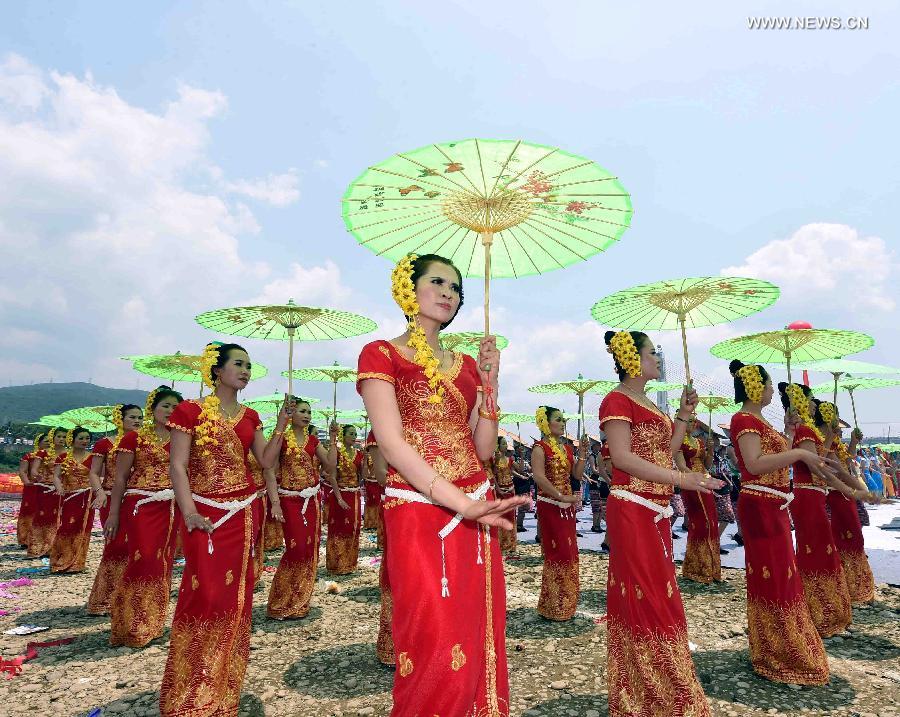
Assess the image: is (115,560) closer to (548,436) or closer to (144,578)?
(144,578)

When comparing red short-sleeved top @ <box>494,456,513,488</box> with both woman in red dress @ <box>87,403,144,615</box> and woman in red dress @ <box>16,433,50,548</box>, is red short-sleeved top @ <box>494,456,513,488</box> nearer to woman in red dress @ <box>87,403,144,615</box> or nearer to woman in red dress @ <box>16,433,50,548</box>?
woman in red dress @ <box>87,403,144,615</box>

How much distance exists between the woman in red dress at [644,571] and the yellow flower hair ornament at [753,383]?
112cm

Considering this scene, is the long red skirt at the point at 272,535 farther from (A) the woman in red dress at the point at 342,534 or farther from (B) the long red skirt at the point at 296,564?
(B) the long red skirt at the point at 296,564

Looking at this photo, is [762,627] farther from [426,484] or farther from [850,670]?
[426,484]

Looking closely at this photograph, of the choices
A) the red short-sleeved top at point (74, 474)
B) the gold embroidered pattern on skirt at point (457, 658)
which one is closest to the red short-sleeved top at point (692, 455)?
the gold embroidered pattern on skirt at point (457, 658)

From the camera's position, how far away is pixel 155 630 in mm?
5445

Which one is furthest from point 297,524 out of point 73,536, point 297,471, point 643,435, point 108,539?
point 73,536

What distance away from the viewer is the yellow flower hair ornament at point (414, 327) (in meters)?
2.41

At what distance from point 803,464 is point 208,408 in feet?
18.1

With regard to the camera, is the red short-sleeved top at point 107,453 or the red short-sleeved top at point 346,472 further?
the red short-sleeved top at point 346,472

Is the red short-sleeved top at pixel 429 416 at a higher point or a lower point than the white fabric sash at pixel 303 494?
higher

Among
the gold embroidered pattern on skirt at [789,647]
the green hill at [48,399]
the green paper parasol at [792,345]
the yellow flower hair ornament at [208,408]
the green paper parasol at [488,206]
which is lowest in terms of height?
the gold embroidered pattern on skirt at [789,647]

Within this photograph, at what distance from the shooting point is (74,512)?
9.42 meters

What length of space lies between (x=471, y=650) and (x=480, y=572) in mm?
279
